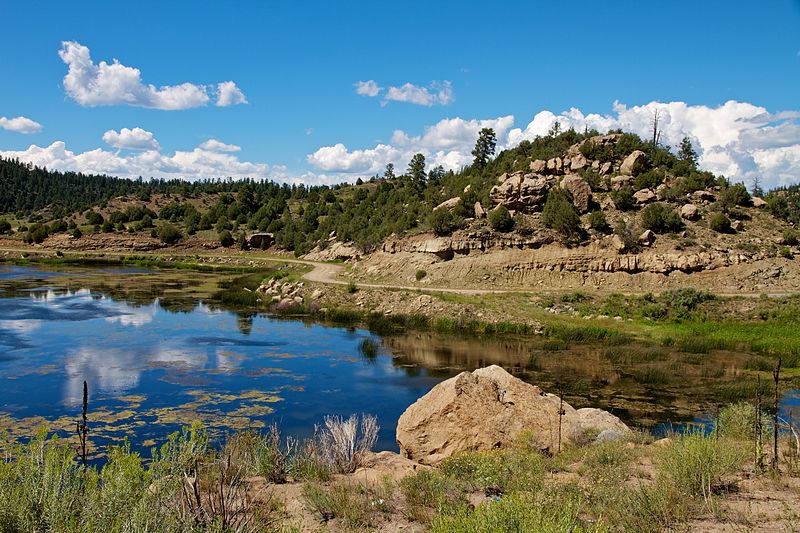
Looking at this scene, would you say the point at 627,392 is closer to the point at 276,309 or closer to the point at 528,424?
the point at 528,424

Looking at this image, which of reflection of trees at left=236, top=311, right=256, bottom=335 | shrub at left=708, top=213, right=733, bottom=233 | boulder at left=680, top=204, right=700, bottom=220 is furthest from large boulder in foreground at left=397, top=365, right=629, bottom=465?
boulder at left=680, top=204, right=700, bottom=220

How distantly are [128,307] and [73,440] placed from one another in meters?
26.0

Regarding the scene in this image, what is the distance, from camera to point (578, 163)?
181ft

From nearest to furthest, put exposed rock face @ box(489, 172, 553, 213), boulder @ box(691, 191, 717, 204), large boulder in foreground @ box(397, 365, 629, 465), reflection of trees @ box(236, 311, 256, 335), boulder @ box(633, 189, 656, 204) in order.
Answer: large boulder in foreground @ box(397, 365, 629, 465)
reflection of trees @ box(236, 311, 256, 335)
boulder @ box(633, 189, 656, 204)
exposed rock face @ box(489, 172, 553, 213)
boulder @ box(691, 191, 717, 204)

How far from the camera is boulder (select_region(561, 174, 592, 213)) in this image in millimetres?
47875

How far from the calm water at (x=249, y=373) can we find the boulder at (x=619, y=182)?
26.0 m

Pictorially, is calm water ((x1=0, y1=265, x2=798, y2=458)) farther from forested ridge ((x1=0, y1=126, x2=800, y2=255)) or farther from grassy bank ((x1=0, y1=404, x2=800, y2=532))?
forested ridge ((x1=0, y1=126, x2=800, y2=255))

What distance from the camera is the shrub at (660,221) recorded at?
44312 mm

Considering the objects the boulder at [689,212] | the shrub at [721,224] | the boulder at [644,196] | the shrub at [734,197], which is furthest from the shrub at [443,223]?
the shrub at [734,197]

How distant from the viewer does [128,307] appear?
3928 centimetres

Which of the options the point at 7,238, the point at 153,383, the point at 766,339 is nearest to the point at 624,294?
→ the point at 766,339

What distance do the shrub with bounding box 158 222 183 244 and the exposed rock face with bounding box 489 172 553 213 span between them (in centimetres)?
5613

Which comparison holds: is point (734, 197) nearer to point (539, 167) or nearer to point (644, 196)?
point (644, 196)

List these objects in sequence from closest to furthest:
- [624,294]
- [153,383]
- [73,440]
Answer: [73,440] < [153,383] < [624,294]
